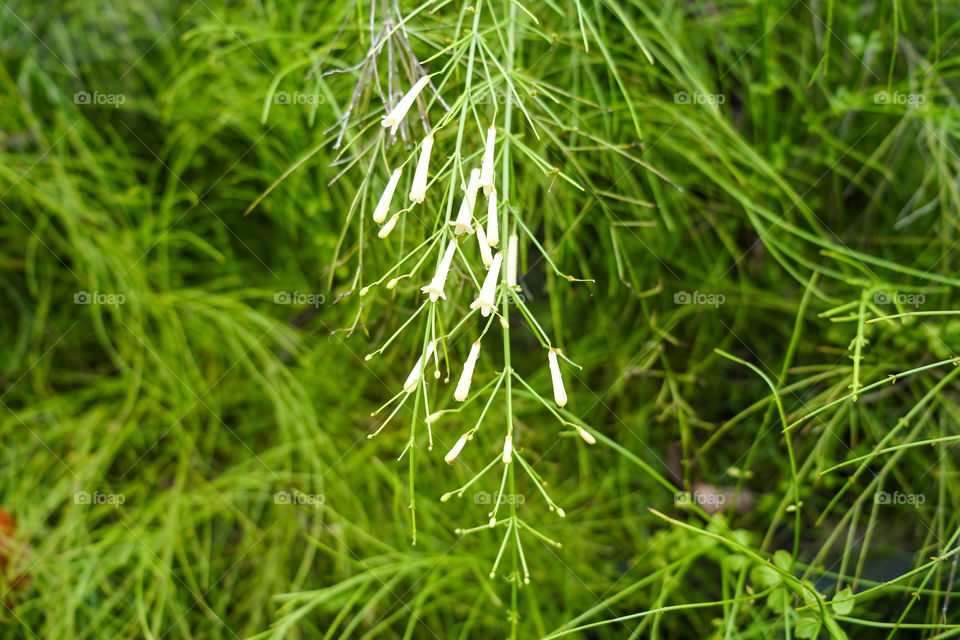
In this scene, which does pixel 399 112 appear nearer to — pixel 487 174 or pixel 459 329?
pixel 487 174

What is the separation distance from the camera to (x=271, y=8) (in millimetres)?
1194

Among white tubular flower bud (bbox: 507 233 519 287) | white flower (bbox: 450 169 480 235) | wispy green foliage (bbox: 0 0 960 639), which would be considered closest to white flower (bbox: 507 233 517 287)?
white tubular flower bud (bbox: 507 233 519 287)

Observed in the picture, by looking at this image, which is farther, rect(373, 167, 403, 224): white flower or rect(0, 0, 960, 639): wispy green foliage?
rect(0, 0, 960, 639): wispy green foliage

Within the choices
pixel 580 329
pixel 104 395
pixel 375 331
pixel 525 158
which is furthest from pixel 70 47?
pixel 580 329

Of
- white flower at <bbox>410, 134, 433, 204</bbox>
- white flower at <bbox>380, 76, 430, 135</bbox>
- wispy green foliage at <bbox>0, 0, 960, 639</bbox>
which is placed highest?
white flower at <bbox>380, 76, 430, 135</bbox>

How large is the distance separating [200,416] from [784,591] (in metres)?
0.99

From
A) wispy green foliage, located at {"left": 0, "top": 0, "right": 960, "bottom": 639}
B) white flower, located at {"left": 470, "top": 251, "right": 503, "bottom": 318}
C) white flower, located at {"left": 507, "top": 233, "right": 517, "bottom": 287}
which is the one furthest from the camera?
wispy green foliage, located at {"left": 0, "top": 0, "right": 960, "bottom": 639}

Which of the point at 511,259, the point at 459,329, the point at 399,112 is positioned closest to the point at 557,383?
the point at 511,259

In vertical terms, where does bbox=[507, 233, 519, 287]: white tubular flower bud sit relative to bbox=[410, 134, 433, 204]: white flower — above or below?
below

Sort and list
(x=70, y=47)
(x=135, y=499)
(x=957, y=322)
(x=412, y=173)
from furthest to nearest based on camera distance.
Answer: (x=70, y=47), (x=135, y=499), (x=957, y=322), (x=412, y=173)

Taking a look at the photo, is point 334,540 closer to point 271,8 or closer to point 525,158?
point 525,158

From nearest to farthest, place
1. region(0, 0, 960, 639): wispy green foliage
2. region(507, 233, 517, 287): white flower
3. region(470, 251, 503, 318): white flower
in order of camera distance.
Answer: region(470, 251, 503, 318): white flower → region(507, 233, 517, 287): white flower → region(0, 0, 960, 639): wispy green foliage

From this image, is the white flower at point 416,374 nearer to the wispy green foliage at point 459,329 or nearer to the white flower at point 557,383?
the white flower at point 557,383

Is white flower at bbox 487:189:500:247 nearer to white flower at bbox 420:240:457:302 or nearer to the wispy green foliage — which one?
white flower at bbox 420:240:457:302
